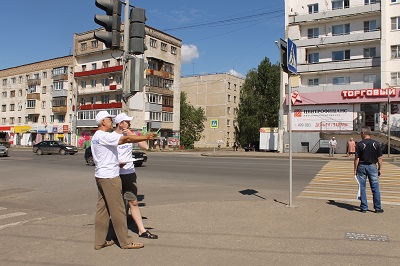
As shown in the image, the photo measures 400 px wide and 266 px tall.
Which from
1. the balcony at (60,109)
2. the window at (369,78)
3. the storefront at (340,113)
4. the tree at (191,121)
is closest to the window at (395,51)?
the window at (369,78)

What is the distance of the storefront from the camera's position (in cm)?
3422

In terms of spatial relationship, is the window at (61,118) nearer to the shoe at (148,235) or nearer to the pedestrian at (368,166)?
the pedestrian at (368,166)

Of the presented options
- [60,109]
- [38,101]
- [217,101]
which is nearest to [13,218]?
[60,109]

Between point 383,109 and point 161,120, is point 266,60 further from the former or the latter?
point 383,109

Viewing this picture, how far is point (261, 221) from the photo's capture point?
6.38 m

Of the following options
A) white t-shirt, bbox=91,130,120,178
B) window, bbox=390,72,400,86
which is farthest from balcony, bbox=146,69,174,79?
white t-shirt, bbox=91,130,120,178

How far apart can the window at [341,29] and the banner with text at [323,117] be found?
27.6ft

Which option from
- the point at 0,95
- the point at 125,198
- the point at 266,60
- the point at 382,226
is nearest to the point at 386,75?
the point at 266,60

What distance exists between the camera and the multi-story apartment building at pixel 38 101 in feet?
216

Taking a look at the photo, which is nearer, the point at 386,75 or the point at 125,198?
the point at 125,198

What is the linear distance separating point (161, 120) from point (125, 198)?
54.3 metres

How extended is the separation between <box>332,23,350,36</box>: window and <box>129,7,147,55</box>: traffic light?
120ft

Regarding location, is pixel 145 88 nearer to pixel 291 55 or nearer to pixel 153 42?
pixel 153 42

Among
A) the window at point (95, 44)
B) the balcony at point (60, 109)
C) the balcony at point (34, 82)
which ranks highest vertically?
the window at point (95, 44)
